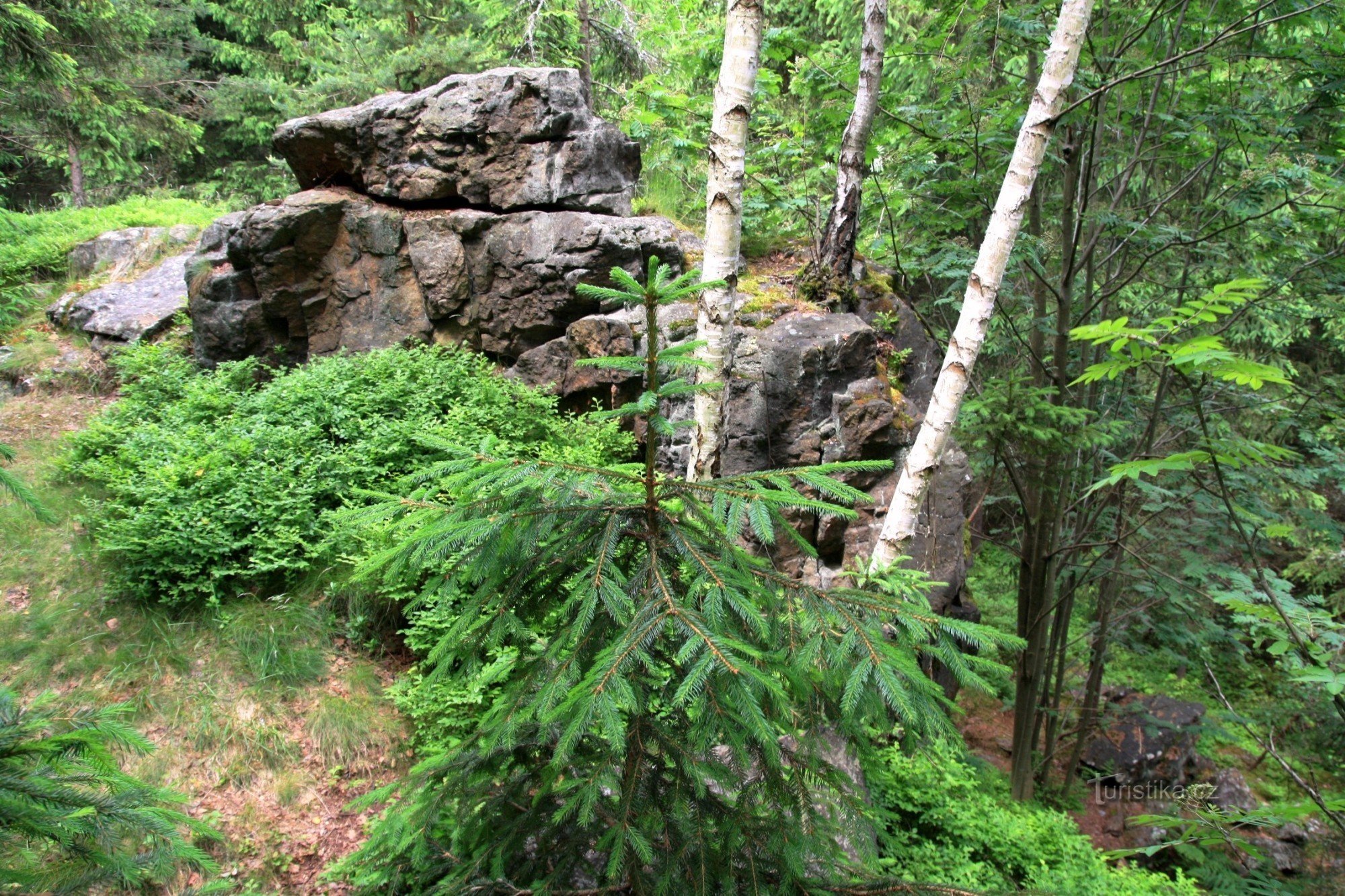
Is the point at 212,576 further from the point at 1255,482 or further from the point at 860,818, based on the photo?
the point at 1255,482

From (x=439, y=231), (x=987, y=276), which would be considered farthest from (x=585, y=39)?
(x=987, y=276)

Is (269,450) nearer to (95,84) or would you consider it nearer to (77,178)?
(95,84)

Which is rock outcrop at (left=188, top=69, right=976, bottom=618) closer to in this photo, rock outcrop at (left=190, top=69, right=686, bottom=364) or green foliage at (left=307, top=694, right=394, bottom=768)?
rock outcrop at (left=190, top=69, right=686, bottom=364)

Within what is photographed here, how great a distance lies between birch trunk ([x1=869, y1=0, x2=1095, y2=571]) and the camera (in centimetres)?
364

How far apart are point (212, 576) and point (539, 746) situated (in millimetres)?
3758

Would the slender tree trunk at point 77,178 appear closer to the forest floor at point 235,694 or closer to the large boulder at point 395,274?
the large boulder at point 395,274

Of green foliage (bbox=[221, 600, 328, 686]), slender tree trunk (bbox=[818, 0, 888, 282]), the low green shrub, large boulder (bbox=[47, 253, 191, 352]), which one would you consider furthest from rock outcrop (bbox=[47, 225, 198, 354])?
the low green shrub

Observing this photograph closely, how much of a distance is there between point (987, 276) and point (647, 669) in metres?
3.42

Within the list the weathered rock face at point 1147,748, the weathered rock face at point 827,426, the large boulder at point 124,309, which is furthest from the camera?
the large boulder at point 124,309

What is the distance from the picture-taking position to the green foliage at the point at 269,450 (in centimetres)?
451

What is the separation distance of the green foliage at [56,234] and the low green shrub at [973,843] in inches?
443

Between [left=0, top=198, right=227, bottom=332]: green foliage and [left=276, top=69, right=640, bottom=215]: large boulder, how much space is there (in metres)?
4.99

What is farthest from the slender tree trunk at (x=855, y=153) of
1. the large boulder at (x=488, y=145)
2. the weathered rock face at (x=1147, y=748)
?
the weathered rock face at (x=1147, y=748)

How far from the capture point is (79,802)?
167 centimetres
